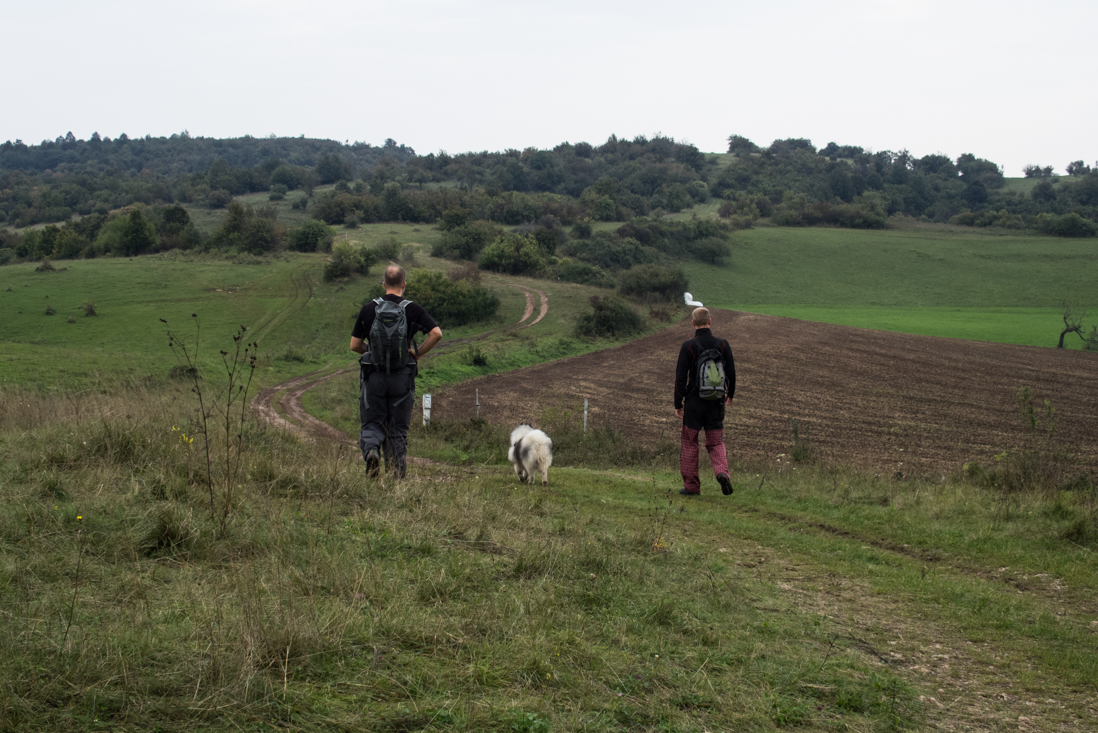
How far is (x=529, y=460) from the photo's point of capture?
9555mm

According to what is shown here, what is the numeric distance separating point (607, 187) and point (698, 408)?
109 metres

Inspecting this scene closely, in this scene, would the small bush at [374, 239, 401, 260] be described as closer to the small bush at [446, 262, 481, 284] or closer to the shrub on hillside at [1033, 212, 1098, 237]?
the small bush at [446, 262, 481, 284]

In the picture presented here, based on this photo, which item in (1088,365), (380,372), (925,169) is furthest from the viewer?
(925,169)

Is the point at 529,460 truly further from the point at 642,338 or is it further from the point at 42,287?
the point at 42,287

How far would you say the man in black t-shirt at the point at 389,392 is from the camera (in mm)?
7496

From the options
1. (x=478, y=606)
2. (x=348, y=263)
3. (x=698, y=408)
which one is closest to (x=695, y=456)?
(x=698, y=408)

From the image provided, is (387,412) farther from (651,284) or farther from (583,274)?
(583,274)

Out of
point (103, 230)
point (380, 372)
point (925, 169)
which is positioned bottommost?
point (380, 372)

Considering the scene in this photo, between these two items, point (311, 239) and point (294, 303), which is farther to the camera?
point (311, 239)

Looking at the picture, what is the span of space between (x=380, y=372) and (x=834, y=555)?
4.60 m

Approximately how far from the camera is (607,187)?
113750 mm

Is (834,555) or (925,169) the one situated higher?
(925,169)

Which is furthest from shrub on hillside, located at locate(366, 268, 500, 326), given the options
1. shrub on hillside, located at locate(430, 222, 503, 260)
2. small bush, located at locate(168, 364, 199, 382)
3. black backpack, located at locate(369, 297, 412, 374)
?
black backpack, located at locate(369, 297, 412, 374)

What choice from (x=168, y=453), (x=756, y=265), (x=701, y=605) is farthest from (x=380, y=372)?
(x=756, y=265)
